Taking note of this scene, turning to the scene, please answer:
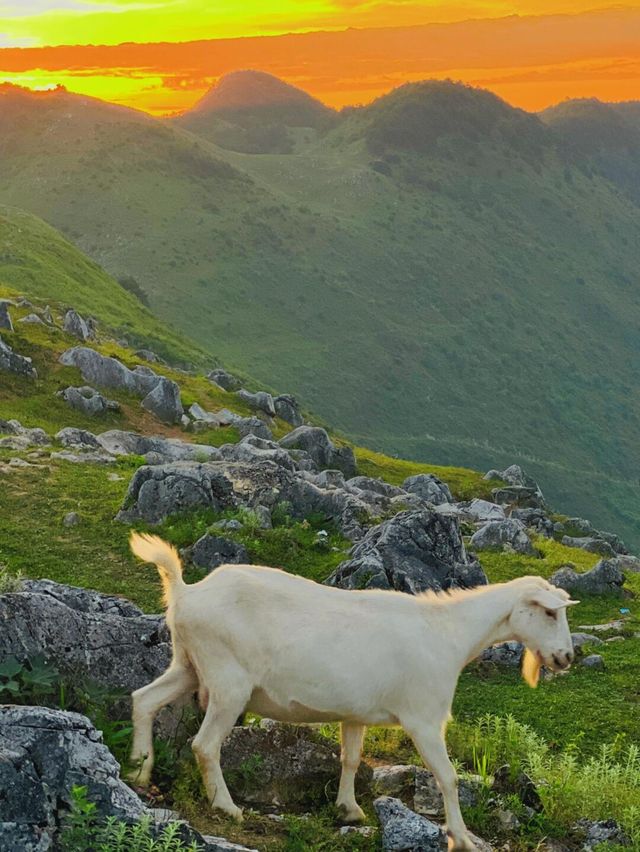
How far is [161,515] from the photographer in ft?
85.3

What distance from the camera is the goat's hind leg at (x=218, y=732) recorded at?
10.6 m

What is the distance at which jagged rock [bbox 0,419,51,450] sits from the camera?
34406mm

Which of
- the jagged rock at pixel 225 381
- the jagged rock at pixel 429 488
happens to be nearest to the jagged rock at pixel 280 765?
the jagged rock at pixel 429 488

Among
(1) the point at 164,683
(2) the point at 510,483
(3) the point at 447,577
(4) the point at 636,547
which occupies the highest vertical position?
(1) the point at 164,683

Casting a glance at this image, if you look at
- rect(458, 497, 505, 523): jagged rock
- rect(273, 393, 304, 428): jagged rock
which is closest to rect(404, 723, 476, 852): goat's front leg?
rect(458, 497, 505, 523): jagged rock

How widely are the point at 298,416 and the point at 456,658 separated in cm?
5754

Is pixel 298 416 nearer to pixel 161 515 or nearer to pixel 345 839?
pixel 161 515

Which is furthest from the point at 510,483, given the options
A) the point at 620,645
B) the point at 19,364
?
the point at 620,645

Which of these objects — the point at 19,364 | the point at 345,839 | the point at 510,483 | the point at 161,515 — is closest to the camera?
the point at 345,839

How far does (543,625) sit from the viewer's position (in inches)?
452

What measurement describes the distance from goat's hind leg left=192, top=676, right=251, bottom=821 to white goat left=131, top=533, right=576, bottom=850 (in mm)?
10

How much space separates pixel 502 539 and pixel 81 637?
73.9 feet

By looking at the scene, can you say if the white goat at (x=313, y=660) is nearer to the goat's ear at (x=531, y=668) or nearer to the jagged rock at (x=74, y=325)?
the goat's ear at (x=531, y=668)

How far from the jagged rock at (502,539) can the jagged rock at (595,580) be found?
3.17 meters
